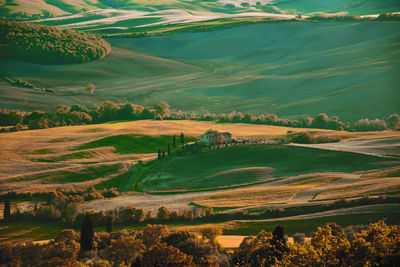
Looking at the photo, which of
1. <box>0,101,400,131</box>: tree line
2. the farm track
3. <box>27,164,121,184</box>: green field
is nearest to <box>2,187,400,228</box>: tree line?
the farm track

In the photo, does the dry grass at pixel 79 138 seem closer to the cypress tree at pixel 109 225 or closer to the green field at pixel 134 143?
the green field at pixel 134 143

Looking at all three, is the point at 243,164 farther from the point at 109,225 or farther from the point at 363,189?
the point at 109,225

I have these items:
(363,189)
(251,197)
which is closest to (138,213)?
(251,197)

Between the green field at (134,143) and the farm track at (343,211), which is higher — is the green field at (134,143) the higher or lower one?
the higher one

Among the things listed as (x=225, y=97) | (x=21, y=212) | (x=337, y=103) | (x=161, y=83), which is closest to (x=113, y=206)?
(x=21, y=212)

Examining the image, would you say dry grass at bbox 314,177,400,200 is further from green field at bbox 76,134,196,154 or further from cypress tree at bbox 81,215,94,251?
green field at bbox 76,134,196,154

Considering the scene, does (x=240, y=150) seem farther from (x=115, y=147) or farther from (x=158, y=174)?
(x=115, y=147)

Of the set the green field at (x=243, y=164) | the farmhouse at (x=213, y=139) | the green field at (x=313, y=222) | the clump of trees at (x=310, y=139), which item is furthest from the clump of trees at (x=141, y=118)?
the green field at (x=313, y=222)
